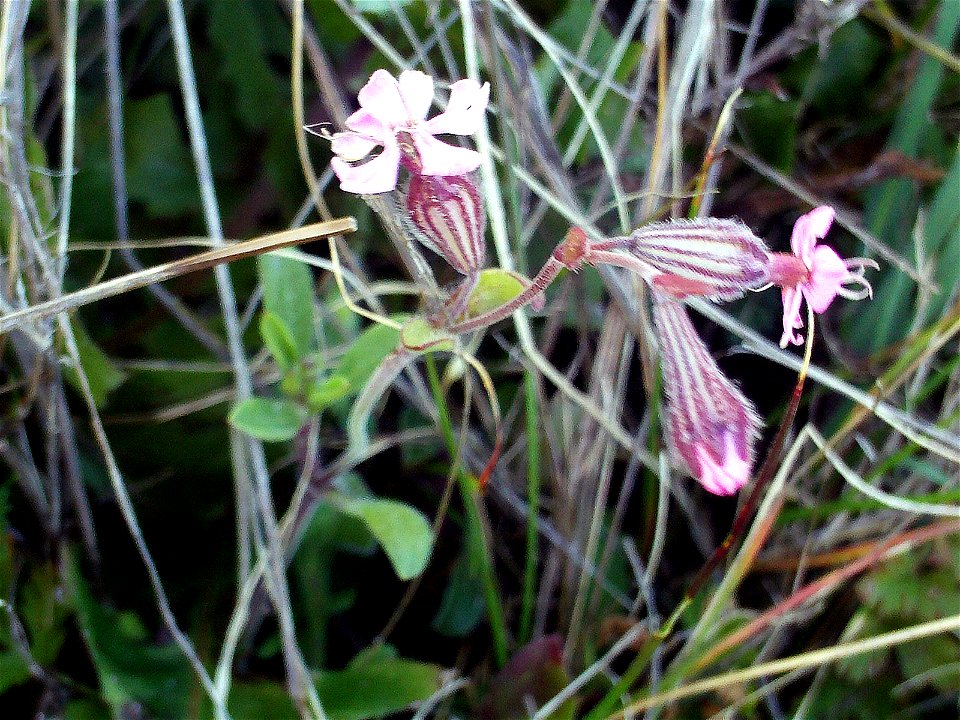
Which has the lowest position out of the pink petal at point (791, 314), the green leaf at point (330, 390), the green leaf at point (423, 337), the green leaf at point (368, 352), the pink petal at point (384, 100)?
the green leaf at point (330, 390)

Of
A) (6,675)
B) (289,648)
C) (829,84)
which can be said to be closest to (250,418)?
(289,648)

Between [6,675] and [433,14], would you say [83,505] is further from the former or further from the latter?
[433,14]

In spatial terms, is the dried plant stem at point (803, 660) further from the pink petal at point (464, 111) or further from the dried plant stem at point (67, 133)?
the dried plant stem at point (67, 133)

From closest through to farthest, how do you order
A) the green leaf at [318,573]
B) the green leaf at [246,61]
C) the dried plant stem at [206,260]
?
the dried plant stem at [206,260] < the green leaf at [318,573] < the green leaf at [246,61]

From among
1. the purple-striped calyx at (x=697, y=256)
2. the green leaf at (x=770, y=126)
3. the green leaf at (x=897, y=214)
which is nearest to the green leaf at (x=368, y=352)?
the purple-striped calyx at (x=697, y=256)

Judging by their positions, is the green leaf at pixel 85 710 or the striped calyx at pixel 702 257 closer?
the striped calyx at pixel 702 257

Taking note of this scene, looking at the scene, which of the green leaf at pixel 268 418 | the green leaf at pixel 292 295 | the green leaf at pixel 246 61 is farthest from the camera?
the green leaf at pixel 246 61

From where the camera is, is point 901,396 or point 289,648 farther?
point 901,396

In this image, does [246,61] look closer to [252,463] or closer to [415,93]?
[252,463]
